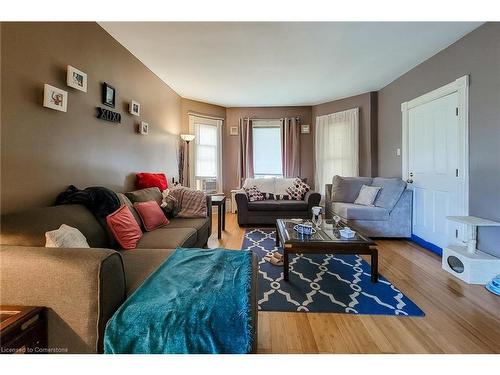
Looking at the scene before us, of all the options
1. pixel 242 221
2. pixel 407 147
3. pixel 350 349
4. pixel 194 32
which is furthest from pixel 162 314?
pixel 407 147

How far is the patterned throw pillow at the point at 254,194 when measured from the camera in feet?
14.0

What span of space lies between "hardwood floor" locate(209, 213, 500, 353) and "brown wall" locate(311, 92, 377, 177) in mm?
2842

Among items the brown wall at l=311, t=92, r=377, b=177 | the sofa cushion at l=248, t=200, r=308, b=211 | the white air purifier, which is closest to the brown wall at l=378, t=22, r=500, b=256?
the white air purifier

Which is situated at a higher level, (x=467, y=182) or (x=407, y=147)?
(x=407, y=147)

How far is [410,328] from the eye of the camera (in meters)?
1.53

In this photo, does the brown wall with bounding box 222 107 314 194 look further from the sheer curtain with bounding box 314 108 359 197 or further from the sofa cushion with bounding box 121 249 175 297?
the sofa cushion with bounding box 121 249 175 297

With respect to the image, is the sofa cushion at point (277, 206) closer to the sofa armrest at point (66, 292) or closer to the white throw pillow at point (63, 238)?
the white throw pillow at point (63, 238)

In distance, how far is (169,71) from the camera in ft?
11.3

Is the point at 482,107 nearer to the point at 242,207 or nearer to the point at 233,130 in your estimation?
the point at 242,207

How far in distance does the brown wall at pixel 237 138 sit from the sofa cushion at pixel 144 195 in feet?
8.85

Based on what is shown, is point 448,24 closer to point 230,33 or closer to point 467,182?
point 467,182
